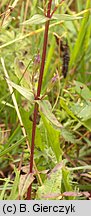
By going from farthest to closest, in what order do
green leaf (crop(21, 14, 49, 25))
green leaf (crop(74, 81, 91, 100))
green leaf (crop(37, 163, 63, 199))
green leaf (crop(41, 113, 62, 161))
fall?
green leaf (crop(74, 81, 91, 100)) → green leaf (crop(41, 113, 62, 161)) → green leaf (crop(37, 163, 63, 199)) → green leaf (crop(21, 14, 49, 25))

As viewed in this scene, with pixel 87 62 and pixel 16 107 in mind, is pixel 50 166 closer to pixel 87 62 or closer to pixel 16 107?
pixel 16 107

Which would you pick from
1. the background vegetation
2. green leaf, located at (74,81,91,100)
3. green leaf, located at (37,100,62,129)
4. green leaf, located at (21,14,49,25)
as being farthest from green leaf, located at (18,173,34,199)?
green leaf, located at (74,81,91,100)

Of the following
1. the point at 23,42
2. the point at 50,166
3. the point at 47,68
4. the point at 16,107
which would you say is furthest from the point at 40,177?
the point at 23,42

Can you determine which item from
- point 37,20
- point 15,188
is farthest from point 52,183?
point 37,20

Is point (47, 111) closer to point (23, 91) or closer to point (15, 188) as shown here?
point (23, 91)

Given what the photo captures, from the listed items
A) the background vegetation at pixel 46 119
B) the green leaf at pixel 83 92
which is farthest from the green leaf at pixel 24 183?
the green leaf at pixel 83 92

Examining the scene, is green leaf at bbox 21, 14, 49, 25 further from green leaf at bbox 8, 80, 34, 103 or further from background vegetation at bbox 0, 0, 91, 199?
green leaf at bbox 8, 80, 34, 103

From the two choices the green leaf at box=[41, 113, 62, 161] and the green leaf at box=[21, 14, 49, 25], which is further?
the green leaf at box=[41, 113, 62, 161]
